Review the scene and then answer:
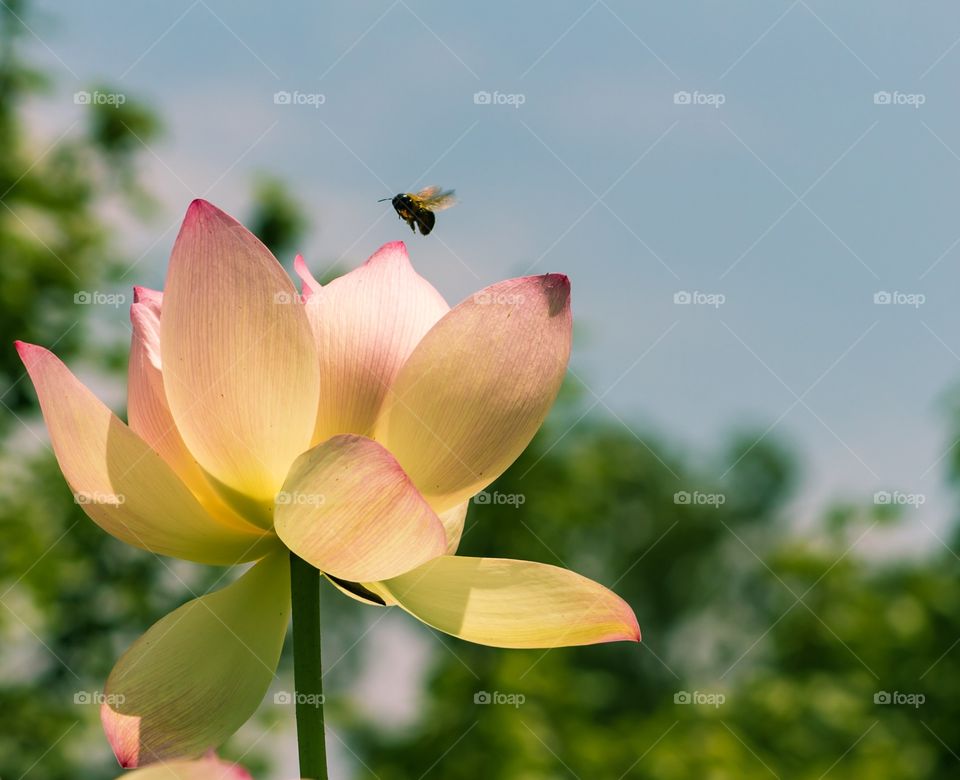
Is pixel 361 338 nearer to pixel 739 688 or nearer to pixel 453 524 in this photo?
pixel 453 524

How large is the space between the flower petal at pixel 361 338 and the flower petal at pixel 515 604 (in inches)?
2.5

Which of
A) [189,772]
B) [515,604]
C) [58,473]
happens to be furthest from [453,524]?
[58,473]

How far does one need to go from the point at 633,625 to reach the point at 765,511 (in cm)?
974

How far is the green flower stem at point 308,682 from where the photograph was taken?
0.29 m

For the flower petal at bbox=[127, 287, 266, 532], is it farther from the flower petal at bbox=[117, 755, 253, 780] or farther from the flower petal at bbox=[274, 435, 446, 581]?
the flower petal at bbox=[117, 755, 253, 780]

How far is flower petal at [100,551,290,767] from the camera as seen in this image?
0.34 metres

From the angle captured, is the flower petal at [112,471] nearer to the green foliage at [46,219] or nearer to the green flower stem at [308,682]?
the green flower stem at [308,682]

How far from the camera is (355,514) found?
1.17 feet

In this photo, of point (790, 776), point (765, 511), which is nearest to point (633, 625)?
point (790, 776)

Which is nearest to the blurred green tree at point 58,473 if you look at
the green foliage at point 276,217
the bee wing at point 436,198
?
the green foliage at point 276,217

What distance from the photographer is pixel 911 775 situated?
2.93 meters

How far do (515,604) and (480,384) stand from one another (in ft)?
0.25

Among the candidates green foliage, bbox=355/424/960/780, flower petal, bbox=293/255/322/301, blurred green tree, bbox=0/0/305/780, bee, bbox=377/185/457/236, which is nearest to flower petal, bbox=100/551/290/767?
flower petal, bbox=293/255/322/301

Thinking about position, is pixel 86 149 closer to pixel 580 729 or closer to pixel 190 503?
pixel 580 729
